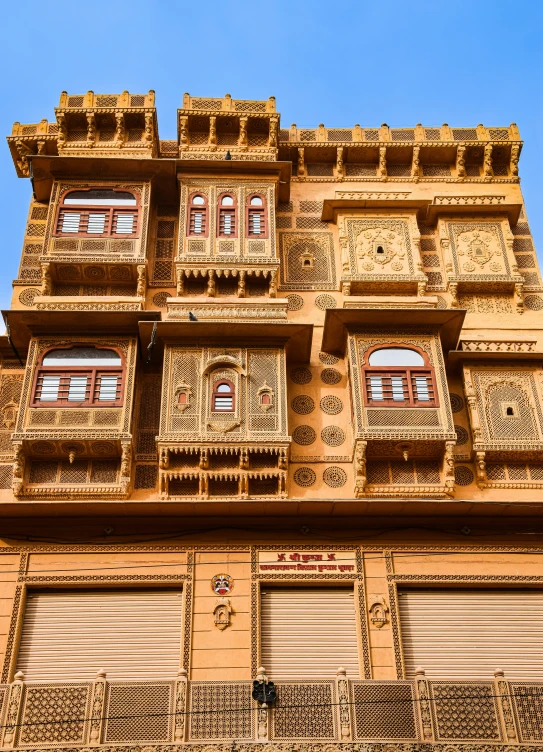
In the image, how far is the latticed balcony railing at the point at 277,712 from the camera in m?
10.8

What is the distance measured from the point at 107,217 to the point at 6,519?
5.56m

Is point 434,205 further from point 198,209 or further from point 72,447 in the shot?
point 72,447

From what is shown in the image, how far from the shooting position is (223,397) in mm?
14172

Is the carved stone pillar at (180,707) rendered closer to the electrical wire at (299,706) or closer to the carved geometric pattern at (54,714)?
the electrical wire at (299,706)

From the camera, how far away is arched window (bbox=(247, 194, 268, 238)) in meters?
16.1

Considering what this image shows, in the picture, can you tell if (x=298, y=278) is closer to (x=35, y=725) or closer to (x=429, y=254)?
(x=429, y=254)

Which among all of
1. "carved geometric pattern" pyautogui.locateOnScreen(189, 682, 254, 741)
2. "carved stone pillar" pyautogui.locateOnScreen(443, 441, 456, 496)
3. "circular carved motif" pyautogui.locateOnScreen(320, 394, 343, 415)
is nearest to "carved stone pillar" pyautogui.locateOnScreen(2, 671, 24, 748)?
"carved geometric pattern" pyautogui.locateOnScreen(189, 682, 254, 741)

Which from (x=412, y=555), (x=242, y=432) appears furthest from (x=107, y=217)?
(x=412, y=555)

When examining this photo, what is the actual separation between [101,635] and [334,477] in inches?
160

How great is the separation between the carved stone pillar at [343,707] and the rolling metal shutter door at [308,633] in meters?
1.41

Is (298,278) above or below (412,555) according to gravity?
above

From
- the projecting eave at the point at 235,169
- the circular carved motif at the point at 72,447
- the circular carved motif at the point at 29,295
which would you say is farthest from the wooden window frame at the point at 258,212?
the circular carved motif at the point at 72,447

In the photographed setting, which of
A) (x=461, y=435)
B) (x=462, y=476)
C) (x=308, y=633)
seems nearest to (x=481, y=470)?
(x=462, y=476)

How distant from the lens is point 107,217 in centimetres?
1606
